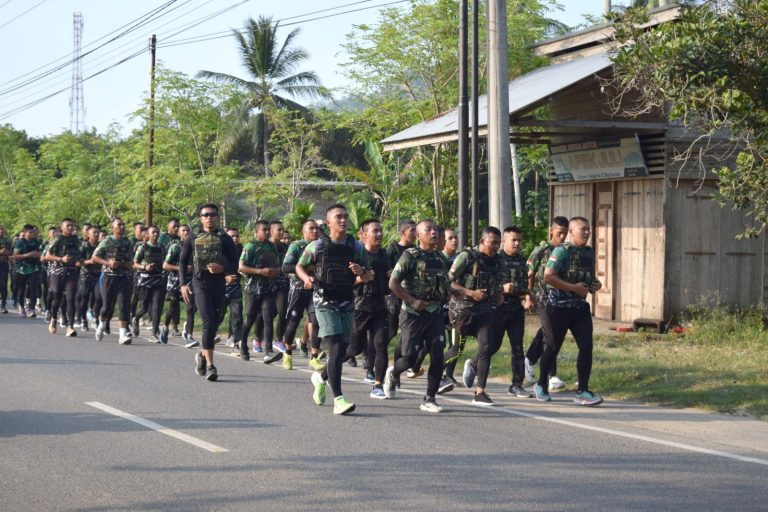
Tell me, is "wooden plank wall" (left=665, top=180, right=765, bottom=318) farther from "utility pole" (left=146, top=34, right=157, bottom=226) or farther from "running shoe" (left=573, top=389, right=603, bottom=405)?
"utility pole" (left=146, top=34, right=157, bottom=226)

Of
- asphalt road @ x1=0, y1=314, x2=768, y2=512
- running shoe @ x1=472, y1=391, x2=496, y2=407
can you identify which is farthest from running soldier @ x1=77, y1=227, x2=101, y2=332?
running shoe @ x1=472, y1=391, x2=496, y2=407

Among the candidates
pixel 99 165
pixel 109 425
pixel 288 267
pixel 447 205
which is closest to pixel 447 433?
pixel 109 425

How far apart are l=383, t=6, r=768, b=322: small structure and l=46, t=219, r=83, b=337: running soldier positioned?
582 centimetres

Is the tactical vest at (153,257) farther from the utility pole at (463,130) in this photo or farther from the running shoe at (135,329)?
the utility pole at (463,130)

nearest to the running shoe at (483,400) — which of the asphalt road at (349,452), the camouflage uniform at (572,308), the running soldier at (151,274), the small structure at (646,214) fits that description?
the asphalt road at (349,452)

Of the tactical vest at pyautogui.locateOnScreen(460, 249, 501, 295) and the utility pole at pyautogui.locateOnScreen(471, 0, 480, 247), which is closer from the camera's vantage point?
the tactical vest at pyautogui.locateOnScreen(460, 249, 501, 295)

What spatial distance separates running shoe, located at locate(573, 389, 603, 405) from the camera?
10.9 meters

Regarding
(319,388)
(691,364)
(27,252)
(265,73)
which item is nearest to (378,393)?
(319,388)

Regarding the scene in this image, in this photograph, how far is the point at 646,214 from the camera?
60.0 ft

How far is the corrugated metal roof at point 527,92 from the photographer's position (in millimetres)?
16266

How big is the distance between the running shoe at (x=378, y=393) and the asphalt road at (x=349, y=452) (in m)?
0.14

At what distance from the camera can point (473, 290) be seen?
1097cm

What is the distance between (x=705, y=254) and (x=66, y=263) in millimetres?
11069

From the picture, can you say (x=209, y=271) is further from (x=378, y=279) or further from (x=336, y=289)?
(x=336, y=289)
